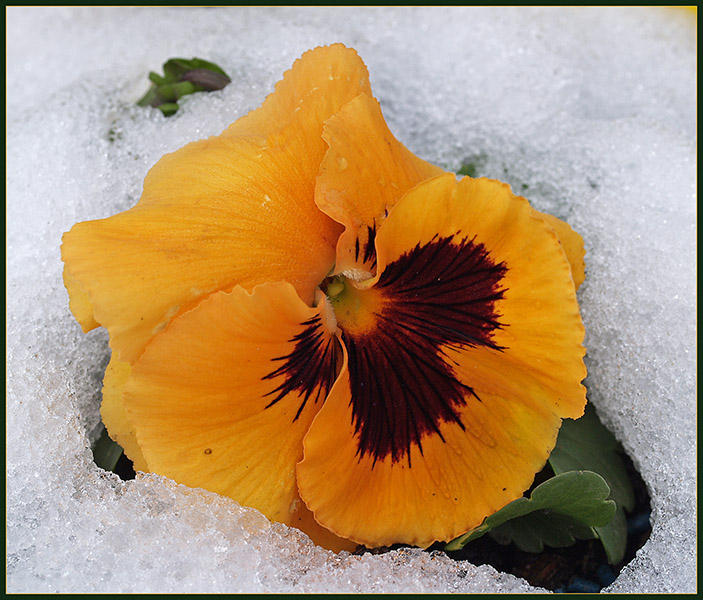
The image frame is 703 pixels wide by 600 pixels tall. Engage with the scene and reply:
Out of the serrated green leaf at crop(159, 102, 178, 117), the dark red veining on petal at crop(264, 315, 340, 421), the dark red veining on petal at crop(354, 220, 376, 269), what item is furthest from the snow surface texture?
the dark red veining on petal at crop(354, 220, 376, 269)

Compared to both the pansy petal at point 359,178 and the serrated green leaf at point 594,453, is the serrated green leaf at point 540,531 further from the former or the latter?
the pansy petal at point 359,178

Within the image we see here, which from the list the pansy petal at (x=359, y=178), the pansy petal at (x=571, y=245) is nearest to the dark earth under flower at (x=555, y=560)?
the pansy petal at (x=571, y=245)

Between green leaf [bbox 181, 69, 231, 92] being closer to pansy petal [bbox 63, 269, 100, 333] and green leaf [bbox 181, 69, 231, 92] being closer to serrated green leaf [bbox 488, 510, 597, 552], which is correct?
pansy petal [bbox 63, 269, 100, 333]

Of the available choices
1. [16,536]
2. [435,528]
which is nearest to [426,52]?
[435,528]

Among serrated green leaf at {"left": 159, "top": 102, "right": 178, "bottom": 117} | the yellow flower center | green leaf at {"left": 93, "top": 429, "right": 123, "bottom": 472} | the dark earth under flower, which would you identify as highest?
the yellow flower center

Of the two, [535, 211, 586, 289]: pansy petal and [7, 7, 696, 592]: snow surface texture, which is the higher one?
[535, 211, 586, 289]: pansy petal

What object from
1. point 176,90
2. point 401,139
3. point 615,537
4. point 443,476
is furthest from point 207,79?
point 615,537
